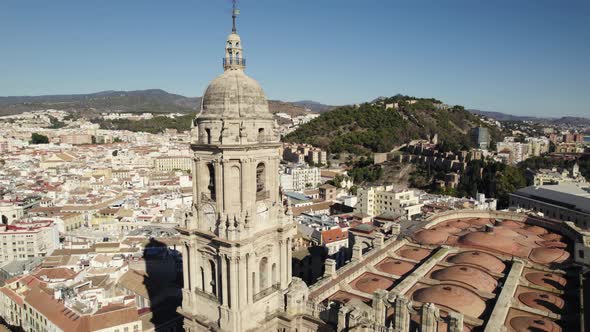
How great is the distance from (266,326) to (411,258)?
13.0 metres

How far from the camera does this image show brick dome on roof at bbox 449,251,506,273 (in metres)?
26.9

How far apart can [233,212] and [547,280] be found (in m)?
19.8

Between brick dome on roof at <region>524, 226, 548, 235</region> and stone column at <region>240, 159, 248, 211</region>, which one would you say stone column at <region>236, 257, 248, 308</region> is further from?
brick dome on roof at <region>524, 226, 548, 235</region>

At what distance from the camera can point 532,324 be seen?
2003 centimetres

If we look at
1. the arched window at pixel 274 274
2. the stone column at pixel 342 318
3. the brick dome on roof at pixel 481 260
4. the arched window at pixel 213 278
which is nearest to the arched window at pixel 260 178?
the arched window at pixel 274 274

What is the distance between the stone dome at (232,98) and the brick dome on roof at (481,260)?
16.7 metres

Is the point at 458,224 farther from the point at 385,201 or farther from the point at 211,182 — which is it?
the point at 385,201

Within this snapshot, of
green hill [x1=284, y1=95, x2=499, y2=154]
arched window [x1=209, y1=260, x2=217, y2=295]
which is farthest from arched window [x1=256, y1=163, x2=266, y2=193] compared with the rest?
green hill [x1=284, y1=95, x2=499, y2=154]

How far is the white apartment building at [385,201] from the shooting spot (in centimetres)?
6848

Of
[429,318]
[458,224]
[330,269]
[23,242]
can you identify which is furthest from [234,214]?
[23,242]

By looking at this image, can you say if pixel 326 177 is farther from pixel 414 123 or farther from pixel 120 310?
pixel 120 310

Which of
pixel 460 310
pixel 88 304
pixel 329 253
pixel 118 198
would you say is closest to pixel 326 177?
pixel 118 198

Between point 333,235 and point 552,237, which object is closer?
point 552,237

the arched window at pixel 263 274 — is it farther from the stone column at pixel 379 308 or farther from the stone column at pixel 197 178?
the stone column at pixel 379 308
